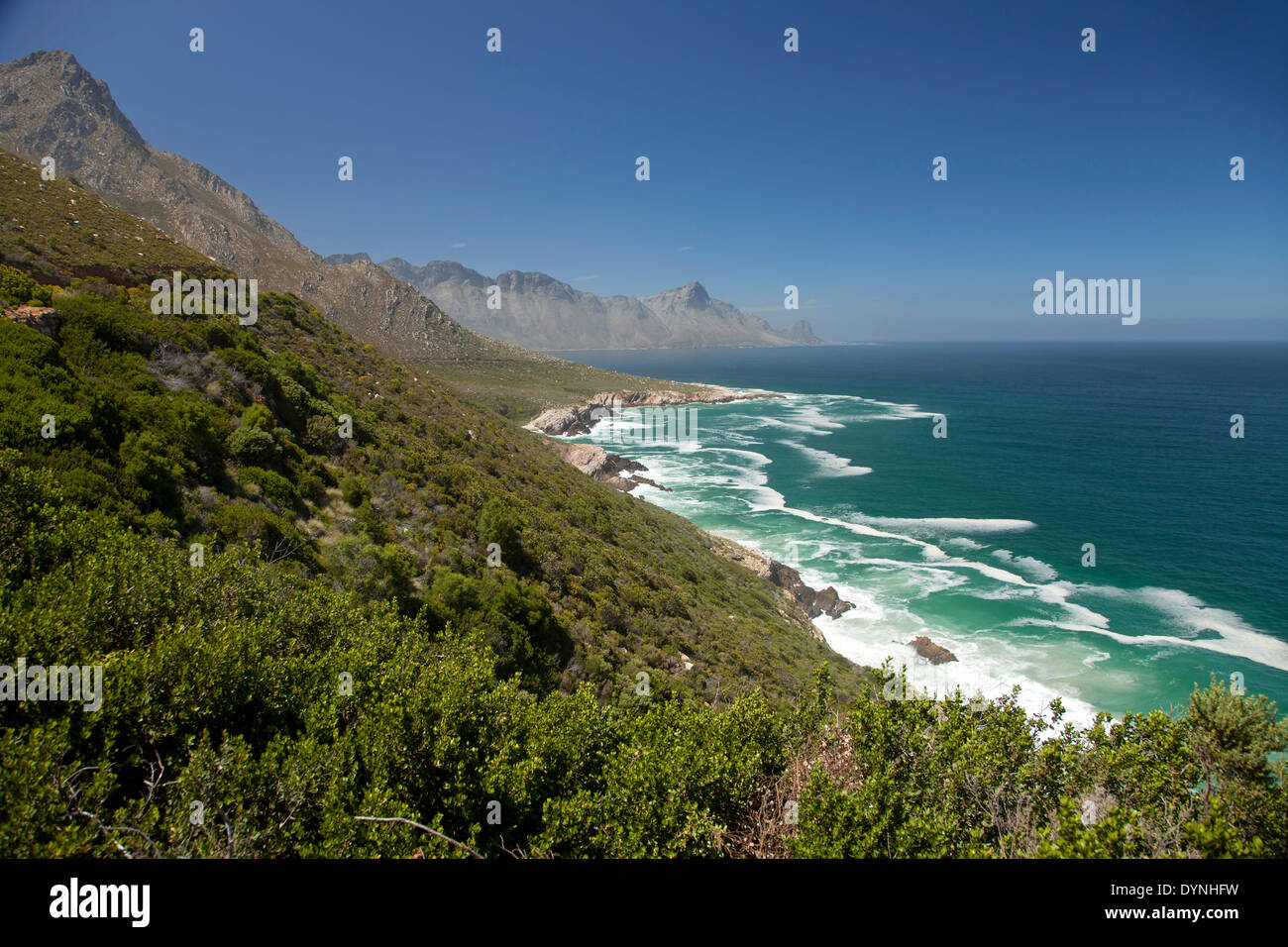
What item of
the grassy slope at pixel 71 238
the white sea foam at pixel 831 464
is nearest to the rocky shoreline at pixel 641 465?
the white sea foam at pixel 831 464

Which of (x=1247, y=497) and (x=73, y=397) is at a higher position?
(x=73, y=397)

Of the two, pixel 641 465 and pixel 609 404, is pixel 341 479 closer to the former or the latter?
pixel 641 465

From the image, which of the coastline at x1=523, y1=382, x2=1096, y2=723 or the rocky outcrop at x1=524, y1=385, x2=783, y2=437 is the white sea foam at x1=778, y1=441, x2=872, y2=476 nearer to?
the coastline at x1=523, y1=382, x2=1096, y2=723

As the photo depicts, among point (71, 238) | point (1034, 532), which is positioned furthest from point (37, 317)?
point (1034, 532)

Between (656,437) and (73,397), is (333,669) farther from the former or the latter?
(656,437)
